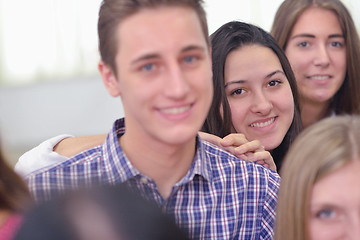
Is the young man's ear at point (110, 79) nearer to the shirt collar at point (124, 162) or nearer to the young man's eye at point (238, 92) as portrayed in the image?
the shirt collar at point (124, 162)

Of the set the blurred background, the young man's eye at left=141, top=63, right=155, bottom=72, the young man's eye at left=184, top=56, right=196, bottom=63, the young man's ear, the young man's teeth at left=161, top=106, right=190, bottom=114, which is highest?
the young man's eye at left=184, top=56, right=196, bottom=63

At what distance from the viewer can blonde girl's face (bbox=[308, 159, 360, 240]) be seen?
1.21 m

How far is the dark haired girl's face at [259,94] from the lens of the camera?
1997mm

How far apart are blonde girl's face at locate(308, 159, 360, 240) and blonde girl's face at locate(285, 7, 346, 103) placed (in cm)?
135

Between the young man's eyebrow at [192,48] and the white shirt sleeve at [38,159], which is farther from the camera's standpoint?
the white shirt sleeve at [38,159]

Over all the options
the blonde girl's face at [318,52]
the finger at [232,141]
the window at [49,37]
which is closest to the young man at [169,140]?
the finger at [232,141]

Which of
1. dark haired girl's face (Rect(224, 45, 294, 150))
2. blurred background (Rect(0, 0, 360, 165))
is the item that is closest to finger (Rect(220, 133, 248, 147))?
dark haired girl's face (Rect(224, 45, 294, 150))

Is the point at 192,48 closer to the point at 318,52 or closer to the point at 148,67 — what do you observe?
the point at 148,67

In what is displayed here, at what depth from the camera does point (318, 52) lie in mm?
2541

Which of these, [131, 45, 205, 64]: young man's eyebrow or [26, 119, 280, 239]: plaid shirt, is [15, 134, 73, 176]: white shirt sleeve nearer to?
[26, 119, 280, 239]: plaid shirt

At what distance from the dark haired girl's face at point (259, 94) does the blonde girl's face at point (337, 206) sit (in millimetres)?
774

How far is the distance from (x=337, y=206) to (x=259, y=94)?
32.1 inches

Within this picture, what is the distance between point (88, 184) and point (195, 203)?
2.84ft

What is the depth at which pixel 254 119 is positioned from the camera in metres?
2.04
